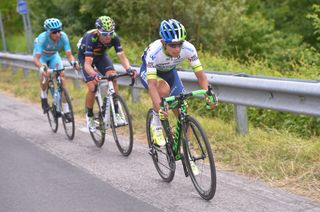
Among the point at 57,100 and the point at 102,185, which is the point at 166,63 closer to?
the point at 102,185

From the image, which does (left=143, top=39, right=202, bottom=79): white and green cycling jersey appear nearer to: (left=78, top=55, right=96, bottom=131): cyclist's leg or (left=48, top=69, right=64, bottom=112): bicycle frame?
(left=78, top=55, right=96, bottom=131): cyclist's leg

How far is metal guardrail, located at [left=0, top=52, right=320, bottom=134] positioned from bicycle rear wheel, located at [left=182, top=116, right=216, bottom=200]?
1542 millimetres

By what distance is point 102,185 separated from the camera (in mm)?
5961

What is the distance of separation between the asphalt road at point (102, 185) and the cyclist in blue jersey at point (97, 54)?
666mm

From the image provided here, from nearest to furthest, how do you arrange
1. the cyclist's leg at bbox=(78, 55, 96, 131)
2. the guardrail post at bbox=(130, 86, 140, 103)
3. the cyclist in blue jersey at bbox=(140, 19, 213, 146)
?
the cyclist in blue jersey at bbox=(140, 19, 213, 146), the cyclist's leg at bbox=(78, 55, 96, 131), the guardrail post at bbox=(130, 86, 140, 103)

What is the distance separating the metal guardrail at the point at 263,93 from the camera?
6063mm

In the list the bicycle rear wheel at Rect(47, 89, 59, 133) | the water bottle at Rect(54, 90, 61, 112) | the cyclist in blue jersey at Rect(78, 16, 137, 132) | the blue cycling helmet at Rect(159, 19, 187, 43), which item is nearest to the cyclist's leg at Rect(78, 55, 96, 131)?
the cyclist in blue jersey at Rect(78, 16, 137, 132)

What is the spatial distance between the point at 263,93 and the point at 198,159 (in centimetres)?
190

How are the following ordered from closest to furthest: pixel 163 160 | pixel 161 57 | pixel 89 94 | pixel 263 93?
pixel 161 57
pixel 163 160
pixel 263 93
pixel 89 94

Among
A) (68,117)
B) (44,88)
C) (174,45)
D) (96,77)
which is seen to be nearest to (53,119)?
(44,88)

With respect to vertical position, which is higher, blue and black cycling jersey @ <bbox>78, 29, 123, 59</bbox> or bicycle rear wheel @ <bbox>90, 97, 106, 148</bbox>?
blue and black cycling jersey @ <bbox>78, 29, 123, 59</bbox>

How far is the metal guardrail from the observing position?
6063 millimetres

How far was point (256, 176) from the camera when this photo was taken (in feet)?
19.4

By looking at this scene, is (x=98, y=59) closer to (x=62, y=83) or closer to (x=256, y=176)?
(x=62, y=83)
